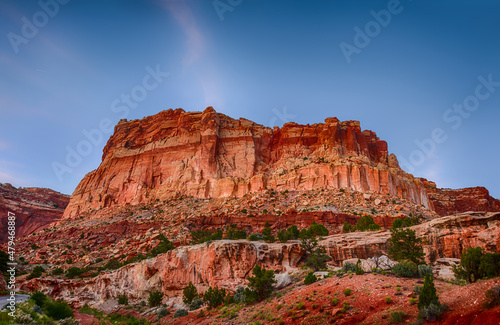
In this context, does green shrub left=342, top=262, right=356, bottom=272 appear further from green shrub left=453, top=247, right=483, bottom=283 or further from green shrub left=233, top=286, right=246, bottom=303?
green shrub left=233, top=286, right=246, bottom=303

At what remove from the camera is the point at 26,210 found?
100 meters

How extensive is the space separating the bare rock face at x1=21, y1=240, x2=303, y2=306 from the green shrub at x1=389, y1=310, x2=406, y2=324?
1684 centimetres

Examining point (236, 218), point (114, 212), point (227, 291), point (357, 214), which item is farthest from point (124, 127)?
point (227, 291)

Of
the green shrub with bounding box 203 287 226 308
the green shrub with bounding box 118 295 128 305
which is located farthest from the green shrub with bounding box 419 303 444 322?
the green shrub with bounding box 118 295 128 305

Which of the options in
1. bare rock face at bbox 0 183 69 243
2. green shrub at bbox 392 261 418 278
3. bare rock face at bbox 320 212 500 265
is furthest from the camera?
bare rock face at bbox 0 183 69 243

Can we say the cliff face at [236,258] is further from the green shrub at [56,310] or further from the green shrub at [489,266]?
the green shrub at [56,310]

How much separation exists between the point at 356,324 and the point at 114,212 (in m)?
71.0

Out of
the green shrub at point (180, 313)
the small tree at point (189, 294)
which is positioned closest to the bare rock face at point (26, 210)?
the small tree at point (189, 294)

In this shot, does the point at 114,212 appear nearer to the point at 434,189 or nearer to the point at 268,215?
the point at 268,215

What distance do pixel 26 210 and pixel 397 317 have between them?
115 m

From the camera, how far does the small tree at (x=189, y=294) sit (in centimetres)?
3020

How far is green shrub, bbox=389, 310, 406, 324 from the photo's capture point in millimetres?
14092

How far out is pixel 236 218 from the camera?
185 feet

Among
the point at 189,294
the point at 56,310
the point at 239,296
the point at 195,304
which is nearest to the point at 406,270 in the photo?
the point at 239,296
